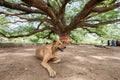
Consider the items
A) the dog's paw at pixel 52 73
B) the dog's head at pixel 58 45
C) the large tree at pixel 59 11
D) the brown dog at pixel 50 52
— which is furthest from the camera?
the large tree at pixel 59 11

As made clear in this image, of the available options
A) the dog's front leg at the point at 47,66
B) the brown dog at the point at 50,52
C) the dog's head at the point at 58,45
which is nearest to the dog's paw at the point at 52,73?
the dog's front leg at the point at 47,66

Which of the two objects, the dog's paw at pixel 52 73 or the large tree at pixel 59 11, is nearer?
the dog's paw at pixel 52 73

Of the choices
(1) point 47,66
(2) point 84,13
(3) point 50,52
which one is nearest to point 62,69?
(1) point 47,66

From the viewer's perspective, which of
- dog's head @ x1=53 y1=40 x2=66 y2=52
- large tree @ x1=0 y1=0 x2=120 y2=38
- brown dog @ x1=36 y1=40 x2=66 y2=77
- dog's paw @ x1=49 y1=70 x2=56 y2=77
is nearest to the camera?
dog's paw @ x1=49 y1=70 x2=56 y2=77

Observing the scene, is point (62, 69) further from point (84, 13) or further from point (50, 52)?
point (84, 13)

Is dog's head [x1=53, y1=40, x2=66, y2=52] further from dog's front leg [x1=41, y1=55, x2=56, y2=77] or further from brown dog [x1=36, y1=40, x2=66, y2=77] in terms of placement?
dog's front leg [x1=41, y1=55, x2=56, y2=77]

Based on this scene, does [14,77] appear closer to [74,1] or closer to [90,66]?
[90,66]

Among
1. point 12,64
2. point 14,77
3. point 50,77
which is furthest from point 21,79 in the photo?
point 12,64

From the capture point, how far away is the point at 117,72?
412 centimetres

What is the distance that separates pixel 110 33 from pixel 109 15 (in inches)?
132

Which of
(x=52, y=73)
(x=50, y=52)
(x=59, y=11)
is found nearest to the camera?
(x=52, y=73)

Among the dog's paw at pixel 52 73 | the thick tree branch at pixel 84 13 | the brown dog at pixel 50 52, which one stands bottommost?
the dog's paw at pixel 52 73

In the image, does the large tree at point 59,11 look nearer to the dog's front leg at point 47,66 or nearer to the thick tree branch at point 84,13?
the thick tree branch at point 84,13

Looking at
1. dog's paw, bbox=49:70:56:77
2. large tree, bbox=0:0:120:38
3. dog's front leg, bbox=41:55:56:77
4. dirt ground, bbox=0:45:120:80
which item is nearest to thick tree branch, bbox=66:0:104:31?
large tree, bbox=0:0:120:38
